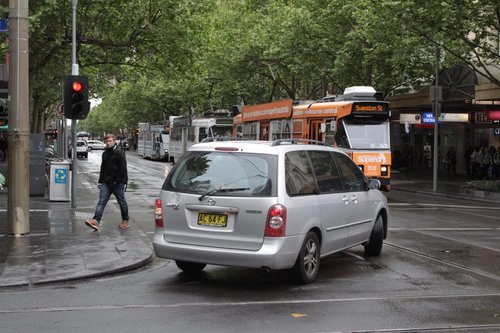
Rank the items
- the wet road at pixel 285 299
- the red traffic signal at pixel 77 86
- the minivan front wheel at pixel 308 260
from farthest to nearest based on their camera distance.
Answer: the red traffic signal at pixel 77 86 → the minivan front wheel at pixel 308 260 → the wet road at pixel 285 299

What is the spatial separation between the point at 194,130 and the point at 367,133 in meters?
20.6

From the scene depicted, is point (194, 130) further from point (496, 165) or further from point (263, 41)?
point (496, 165)

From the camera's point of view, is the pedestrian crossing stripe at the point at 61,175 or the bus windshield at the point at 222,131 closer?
the pedestrian crossing stripe at the point at 61,175

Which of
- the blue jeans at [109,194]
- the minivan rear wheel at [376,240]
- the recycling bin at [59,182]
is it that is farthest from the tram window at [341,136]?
the minivan rear wheel at [376,240]

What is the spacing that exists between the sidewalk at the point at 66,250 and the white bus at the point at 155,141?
39276 mm

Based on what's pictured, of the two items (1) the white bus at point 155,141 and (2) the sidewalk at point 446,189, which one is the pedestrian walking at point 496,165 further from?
(1) the white bus at point 155,141

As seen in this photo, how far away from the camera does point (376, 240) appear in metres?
9.56

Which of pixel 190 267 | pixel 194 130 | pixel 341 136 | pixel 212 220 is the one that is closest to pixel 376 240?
pixel 190 267

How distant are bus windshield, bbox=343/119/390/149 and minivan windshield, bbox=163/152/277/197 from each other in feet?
43.9

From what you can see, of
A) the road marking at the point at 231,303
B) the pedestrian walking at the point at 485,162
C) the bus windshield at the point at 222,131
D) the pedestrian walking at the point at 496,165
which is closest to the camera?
the road marking at the point at 231,303

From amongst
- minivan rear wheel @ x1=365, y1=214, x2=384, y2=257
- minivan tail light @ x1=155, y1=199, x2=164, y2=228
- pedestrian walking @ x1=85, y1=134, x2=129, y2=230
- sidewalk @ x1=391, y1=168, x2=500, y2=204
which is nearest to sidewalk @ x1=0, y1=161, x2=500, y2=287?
pedestrian walking @ x1=85, y1=134, x2=129, y2=230

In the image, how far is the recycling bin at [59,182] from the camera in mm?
16953

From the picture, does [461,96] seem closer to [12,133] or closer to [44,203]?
[44,203]

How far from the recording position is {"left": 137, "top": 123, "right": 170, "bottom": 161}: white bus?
2083 inches
